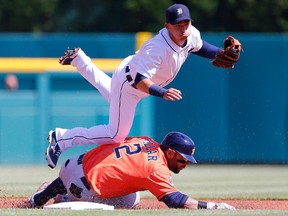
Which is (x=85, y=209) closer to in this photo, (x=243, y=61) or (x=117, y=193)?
(x=117, y=193)

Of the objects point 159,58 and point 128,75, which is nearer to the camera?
point 159,58

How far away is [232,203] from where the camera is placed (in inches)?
326

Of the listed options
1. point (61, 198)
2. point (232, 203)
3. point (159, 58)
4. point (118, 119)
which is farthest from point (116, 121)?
point (232, 203)

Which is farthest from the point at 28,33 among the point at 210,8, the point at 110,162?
the point at 110,162

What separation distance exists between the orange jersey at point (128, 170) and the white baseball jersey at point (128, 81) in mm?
499

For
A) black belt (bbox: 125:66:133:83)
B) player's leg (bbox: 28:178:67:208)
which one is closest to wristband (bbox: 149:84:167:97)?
black belt (bbox: 125:66:133:83)

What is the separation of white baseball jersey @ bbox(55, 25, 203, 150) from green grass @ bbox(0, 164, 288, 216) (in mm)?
1147

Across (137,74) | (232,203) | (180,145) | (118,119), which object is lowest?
(232,203)

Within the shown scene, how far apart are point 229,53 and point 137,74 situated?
3.35 ft

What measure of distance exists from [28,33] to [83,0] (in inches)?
81.0

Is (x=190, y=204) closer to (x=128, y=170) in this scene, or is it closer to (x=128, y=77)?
(x=128, y=170)

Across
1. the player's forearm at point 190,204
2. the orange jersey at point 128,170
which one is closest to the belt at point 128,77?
the orange jersey at point 128,170

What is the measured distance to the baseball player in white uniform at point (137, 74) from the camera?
24.2 feet

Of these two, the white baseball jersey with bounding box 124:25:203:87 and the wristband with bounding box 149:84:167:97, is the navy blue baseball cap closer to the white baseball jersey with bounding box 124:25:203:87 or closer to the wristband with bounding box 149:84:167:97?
the white baseball jersey with bounding box 124:25:203:87
